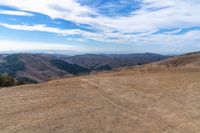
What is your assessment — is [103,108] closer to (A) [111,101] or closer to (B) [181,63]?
(A) [111,101]

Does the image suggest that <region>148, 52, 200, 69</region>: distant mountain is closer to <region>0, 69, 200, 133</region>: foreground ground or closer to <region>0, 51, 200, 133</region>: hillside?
<region>0, 51, 200, 133</region>: hillside

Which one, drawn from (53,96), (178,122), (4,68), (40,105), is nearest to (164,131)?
(178,122)

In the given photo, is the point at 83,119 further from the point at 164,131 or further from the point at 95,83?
the point at 95,83

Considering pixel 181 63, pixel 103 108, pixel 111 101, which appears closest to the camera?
pixel 103 108

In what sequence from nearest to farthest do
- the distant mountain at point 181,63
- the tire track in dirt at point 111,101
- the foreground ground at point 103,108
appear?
the foreground ground at point 103,108
the tire track in dirt at point 111,101
the distant mountain at point 181,63

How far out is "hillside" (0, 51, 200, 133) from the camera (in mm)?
12188

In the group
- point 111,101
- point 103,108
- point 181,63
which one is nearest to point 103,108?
point 103,108

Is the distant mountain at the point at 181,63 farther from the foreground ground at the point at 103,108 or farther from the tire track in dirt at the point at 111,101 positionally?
the foreground ground at the point at 103,108

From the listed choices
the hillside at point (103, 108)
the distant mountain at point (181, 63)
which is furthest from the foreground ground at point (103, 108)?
the distant mountain at point (181, 63)

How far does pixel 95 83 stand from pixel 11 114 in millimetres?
11363

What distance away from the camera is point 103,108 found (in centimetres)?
1552

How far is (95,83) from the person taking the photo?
24.4 m

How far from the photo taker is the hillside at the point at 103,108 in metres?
12.2

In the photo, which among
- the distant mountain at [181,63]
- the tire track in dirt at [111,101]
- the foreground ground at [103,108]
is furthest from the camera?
the distant mountain at [181,63]
